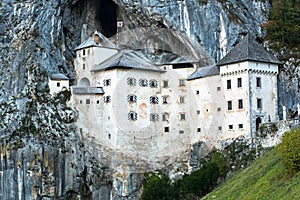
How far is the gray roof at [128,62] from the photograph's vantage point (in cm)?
7580

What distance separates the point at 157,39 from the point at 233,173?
24511 mm

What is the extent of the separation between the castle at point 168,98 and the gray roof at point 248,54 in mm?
95

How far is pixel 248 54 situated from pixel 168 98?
41.4ft

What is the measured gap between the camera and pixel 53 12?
8088cm

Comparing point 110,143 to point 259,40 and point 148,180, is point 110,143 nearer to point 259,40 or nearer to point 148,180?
point 148,180

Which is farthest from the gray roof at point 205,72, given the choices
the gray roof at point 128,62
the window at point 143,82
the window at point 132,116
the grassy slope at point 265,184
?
the grassy slope at point 265,184

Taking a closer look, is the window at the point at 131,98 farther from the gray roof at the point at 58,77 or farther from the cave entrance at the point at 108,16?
the cave entrance at the point at 108,16

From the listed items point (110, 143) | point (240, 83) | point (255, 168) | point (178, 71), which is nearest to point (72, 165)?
point (110, 143)

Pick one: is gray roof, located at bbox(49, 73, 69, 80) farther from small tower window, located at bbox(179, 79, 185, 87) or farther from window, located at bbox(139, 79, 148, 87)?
small tower window, located at bbox(179, 79, 185, 87)

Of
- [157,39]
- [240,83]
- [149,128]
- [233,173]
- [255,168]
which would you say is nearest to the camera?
[255,168]

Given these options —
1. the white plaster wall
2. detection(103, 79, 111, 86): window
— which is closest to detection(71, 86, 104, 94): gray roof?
detection(103, 79, 111, 86): window

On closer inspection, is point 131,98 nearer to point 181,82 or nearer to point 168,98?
point 168,98

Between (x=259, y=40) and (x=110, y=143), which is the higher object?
(x=259, y=40)

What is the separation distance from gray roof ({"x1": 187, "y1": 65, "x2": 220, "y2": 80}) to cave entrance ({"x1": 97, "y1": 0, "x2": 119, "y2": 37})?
16.6m
